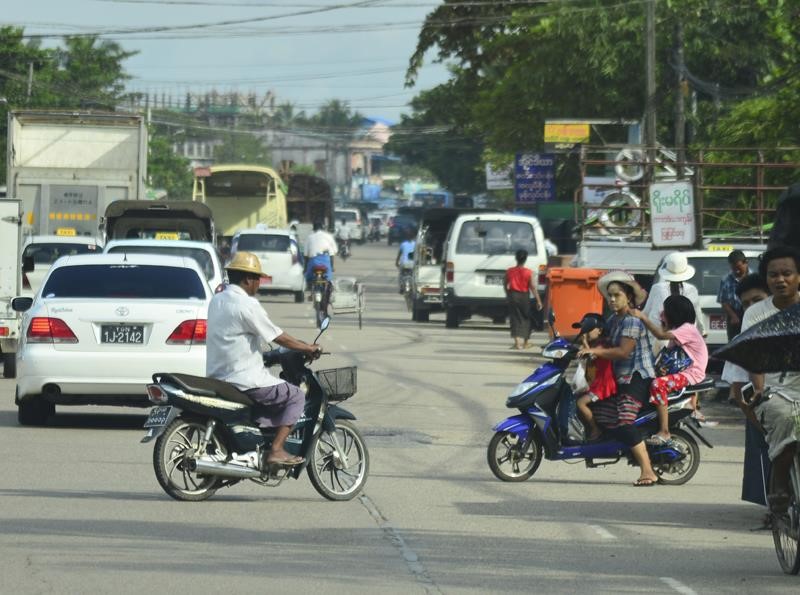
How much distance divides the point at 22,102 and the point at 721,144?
1370 inches

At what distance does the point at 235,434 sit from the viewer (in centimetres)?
1148

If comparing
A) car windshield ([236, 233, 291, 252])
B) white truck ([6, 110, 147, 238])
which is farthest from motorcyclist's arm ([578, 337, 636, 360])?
car windshield ([236, 233, 291, 252])

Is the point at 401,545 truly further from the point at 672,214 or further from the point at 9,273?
the point at 672,214

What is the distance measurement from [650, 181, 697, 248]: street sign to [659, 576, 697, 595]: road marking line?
16.4m

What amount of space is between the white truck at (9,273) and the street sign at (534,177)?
27.3 metres

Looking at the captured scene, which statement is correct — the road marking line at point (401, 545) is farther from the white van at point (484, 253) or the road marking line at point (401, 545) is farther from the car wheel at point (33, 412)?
the white van at point (484, 253)

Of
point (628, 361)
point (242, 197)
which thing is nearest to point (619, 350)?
point (628, 361)

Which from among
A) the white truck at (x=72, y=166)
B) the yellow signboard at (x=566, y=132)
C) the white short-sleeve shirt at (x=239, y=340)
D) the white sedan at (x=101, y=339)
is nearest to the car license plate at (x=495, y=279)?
the white truck at (x=72, y=166)

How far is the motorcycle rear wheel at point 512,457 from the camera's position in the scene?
13031 mm

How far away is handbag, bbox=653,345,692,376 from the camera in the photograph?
13.2 metres

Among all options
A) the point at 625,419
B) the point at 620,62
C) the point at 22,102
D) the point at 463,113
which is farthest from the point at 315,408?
the point at 22,102

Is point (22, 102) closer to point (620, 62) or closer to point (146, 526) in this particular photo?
point (620, 62)

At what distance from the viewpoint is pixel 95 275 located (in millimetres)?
Answer: 15984

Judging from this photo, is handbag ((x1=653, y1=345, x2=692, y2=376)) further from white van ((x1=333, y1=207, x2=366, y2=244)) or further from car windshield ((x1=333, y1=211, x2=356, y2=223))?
car windshield ((x1=333, y1=211, x2=356, y2=223))
